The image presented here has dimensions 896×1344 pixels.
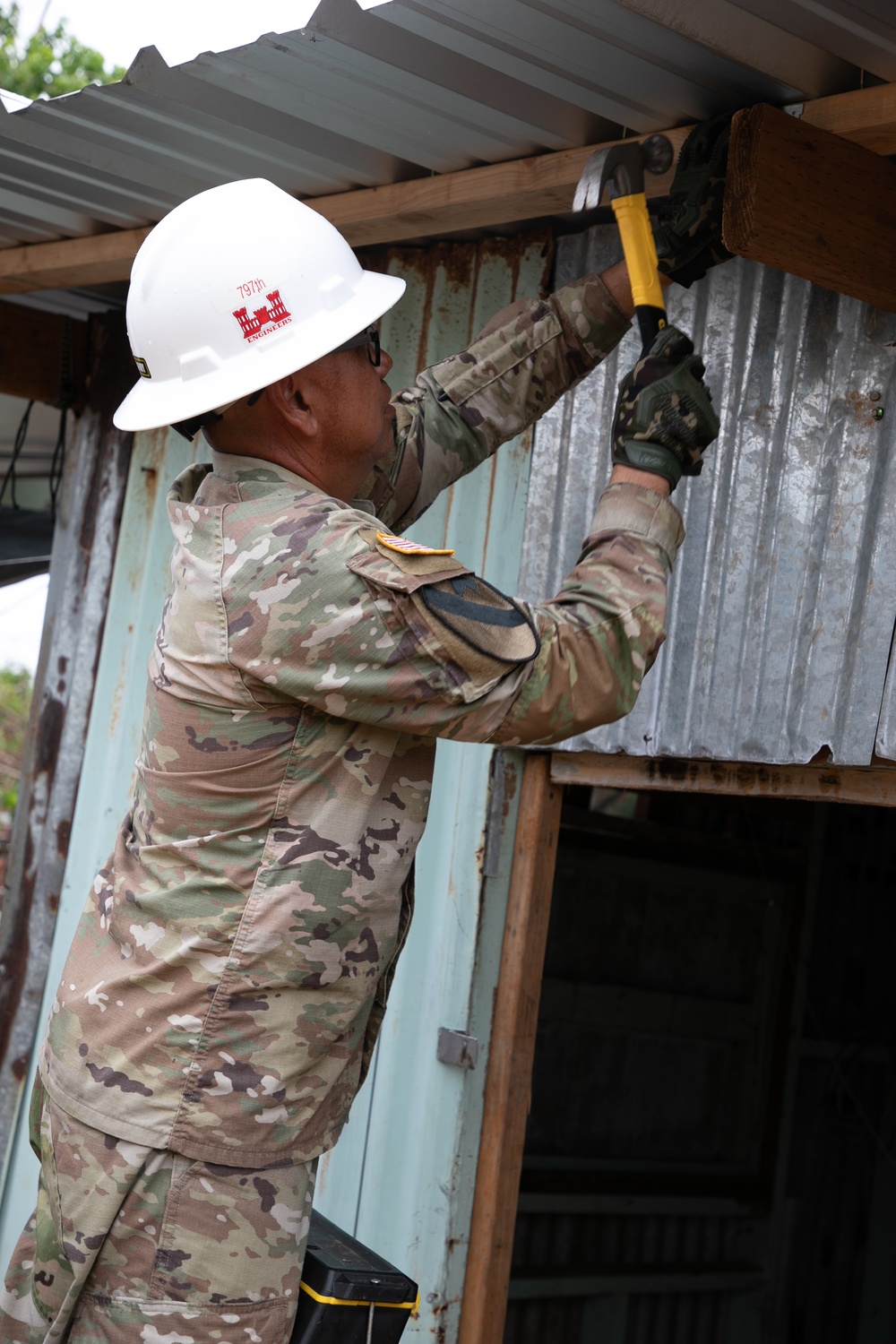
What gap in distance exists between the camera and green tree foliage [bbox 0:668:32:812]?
52.6ft

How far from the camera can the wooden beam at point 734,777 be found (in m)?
2.87

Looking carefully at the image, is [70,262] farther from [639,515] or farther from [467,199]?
[639,515]

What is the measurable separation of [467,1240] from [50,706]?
8.38ft

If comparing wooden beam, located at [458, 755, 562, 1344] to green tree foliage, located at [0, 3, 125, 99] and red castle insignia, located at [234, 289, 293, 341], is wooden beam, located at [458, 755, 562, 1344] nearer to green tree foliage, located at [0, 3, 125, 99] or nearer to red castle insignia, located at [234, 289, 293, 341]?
red castle insignia, located at [234, 289, 293, 341]

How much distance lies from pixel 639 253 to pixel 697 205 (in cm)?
16

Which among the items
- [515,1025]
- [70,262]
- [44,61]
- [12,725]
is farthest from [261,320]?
[44,61]

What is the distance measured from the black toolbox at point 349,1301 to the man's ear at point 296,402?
1.45m

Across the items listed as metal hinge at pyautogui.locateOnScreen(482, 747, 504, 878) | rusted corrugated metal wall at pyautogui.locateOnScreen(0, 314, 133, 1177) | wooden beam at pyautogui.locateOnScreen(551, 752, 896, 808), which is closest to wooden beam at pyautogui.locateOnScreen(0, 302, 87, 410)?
rusted corrugated metal wall at pyautogui.locateOnScreen(0, 314, 133, 1177)

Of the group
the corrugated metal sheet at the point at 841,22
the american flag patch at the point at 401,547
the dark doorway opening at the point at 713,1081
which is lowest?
the dark doorway opening at the point at 713,1081

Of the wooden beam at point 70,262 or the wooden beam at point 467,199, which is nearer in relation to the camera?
the wooden beam at point 467,199

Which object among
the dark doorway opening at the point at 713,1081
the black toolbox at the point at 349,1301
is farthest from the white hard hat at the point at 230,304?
the dark doorway opening at the point at 713,1081

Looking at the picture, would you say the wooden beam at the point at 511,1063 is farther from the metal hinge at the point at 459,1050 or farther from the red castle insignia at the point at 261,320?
the red castle insignia at the point at 261,320

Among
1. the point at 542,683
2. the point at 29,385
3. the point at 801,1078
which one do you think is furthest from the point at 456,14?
the point at 801,1078

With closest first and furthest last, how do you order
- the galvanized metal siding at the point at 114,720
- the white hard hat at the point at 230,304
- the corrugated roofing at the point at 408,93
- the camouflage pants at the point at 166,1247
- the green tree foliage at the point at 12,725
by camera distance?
the camouflage pants at the point at 166,1247
the white hard hat at the point at 230,304
the corrugated roofing at the point at 408,93
the galvanized metal siding at the point at 114,720
the green tree foliage at the point at 12,725
